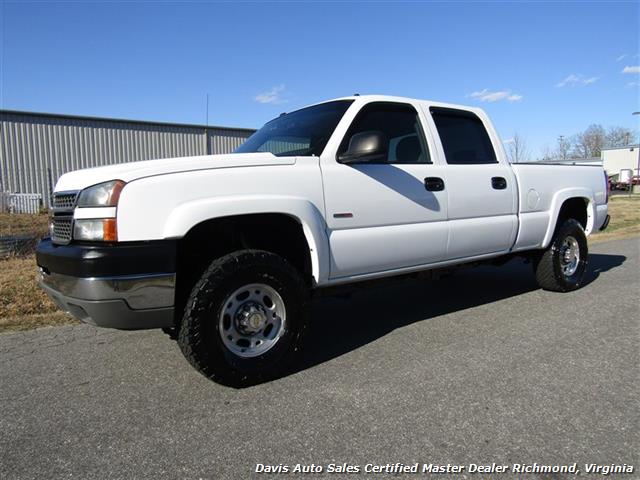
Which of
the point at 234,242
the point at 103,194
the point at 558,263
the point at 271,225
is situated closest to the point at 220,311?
the point at 234,242

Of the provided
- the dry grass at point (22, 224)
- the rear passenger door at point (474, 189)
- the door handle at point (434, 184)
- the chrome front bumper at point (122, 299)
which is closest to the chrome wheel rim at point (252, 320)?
the chrome front bumper at point (122, 299)

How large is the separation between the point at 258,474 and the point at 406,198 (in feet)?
7.91

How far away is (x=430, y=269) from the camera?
4.36 metres

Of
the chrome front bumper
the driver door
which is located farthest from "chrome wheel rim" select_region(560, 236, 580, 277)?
the chrome front bumper

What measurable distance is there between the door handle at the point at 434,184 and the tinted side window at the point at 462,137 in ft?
1.12

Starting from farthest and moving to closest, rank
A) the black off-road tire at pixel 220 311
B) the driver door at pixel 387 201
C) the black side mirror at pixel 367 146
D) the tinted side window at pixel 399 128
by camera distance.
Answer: the tinted side window at pixel 399 128
the driver door at pixel 387 201
the black side mirror at pixel 367 146
the black off-road tire at pixel 220 311

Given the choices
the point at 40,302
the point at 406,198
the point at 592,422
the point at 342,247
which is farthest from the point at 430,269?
the point at 40,302

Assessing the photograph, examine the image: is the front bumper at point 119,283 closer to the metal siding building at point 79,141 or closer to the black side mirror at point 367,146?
the black side mirror at point 367,146

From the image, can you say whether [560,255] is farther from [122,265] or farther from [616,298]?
[122,265]

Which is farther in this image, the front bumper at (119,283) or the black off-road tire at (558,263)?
the black off-road tire at (558,263)

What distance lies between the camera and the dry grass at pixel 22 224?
8.89 metres

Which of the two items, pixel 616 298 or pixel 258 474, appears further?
pixel 616 298

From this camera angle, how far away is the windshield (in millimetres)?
3834

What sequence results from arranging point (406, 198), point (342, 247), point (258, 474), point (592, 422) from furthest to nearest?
point (406, 198)
point (342, 247)
point (592, 422)
point (258, 474)
